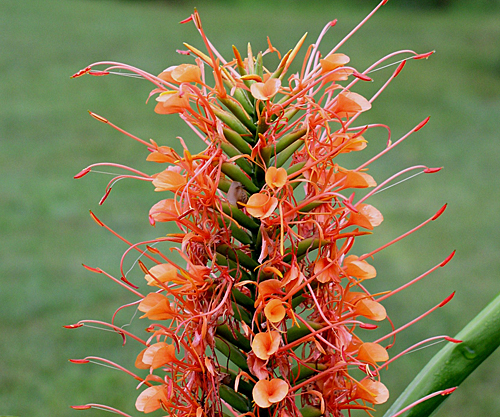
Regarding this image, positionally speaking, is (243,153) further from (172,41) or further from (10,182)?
(172,41)

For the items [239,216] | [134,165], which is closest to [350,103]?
[239,216]

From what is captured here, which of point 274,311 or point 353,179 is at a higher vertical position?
point 353,179

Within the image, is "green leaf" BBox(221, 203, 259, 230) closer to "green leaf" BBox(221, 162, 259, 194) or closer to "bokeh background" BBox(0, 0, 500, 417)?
"green leaf" BBox(221, 162, 259, 194)

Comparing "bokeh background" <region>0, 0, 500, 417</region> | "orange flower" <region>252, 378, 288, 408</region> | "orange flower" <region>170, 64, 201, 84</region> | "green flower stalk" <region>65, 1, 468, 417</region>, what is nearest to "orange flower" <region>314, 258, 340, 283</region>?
"green flower stalk" <region>65, 1, 468, 417</region>

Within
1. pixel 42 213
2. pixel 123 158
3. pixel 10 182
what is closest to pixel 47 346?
pixel 42 213

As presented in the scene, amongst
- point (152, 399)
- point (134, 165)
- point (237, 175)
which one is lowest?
point (134, 165)

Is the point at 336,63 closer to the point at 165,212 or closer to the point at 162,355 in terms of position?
the point at 165,212

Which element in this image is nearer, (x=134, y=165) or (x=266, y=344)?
(x=266, y=344)
